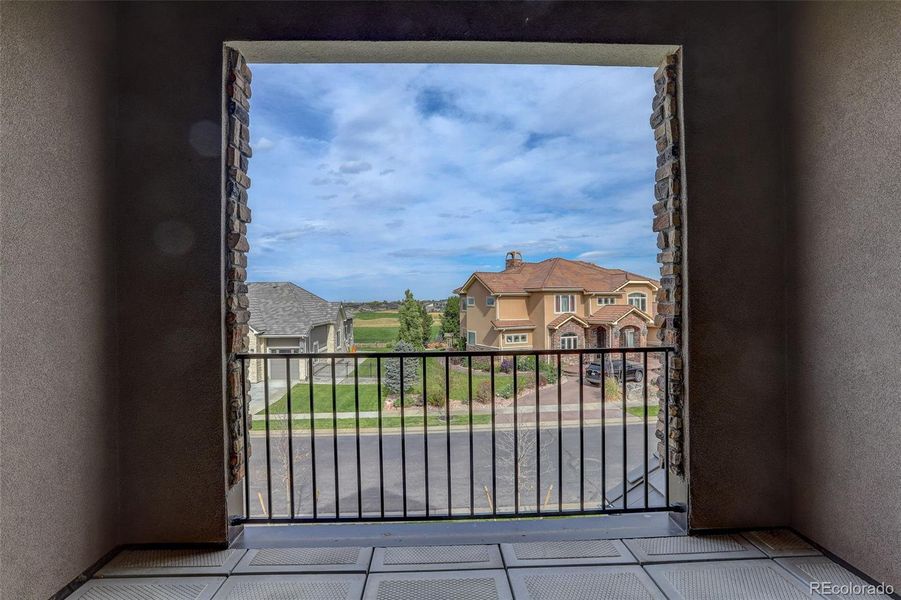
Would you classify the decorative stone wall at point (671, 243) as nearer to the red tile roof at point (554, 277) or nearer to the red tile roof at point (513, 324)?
the red tile roof at point (554, 277)

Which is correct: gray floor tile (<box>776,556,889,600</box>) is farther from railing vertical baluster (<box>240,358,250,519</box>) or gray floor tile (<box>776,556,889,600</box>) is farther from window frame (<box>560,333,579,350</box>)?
railing vertical baluster (<box>240,358,250,519</box>)

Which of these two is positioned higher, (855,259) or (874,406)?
(855,259)

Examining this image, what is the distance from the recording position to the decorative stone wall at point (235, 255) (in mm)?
1792

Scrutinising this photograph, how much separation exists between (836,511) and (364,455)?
384 cm

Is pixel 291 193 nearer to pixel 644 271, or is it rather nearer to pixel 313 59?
pixel 313 59

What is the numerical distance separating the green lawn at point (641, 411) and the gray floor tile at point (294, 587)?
4.96 ft

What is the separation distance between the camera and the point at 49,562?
4.67 ft

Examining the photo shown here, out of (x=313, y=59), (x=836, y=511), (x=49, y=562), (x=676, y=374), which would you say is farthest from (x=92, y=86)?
(x=836, y=511)

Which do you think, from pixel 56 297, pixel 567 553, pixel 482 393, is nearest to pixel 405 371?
pixel 482 393

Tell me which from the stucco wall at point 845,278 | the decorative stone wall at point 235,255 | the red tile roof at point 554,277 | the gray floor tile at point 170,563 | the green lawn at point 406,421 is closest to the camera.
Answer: the stucco wall at point 845,278

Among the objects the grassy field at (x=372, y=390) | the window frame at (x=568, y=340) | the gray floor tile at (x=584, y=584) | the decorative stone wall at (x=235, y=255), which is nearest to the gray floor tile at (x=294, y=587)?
the decorative stone wall at (x=235, y=255)

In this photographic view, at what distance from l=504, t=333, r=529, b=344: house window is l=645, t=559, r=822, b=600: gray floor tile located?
1.02 m

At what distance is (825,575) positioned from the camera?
5.05ft

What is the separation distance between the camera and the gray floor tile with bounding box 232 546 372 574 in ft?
5.34
